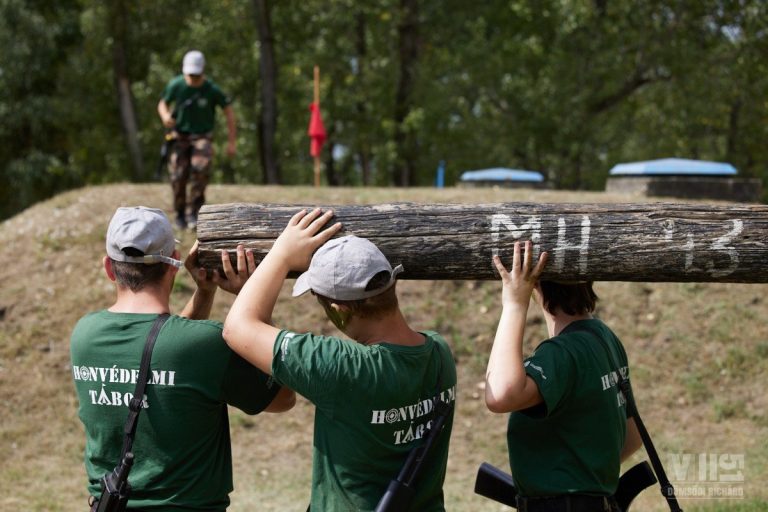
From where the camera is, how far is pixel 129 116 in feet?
96.0

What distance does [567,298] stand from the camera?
12.9ft

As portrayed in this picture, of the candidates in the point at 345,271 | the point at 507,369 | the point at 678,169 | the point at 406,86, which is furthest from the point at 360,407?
the point at 406,86

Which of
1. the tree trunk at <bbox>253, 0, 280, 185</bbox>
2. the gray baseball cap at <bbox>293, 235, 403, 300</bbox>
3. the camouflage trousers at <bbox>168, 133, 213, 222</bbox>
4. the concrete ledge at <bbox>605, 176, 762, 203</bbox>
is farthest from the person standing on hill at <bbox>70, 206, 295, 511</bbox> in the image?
the tree trunk at <bbox>253, 0, 280, 185</bbox>

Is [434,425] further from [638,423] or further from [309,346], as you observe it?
[638,423]

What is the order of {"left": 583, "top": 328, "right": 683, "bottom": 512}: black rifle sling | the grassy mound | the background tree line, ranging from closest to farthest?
{"left": 583, "top": 328, "right": 683, "bottom": 512}: black rifle sling < the grassy mound < the background tree line

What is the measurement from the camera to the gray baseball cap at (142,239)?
3549mm

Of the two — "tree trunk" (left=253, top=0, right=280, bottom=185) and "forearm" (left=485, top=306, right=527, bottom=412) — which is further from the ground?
"tree trunk" (left=253, top=0, right=280, bottom=185)

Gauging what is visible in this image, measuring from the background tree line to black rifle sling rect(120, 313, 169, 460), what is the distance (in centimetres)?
2213

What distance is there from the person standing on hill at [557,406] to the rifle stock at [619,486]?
327 millimetres

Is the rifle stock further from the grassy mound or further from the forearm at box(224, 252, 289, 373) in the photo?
the grassy mound

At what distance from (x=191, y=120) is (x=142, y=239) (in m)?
7.57

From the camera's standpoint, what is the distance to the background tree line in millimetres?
26469

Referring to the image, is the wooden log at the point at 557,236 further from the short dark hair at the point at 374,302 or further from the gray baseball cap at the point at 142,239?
the short dark hair at the point at 374,302

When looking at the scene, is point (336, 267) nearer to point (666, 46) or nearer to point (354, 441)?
point (354, 441)
